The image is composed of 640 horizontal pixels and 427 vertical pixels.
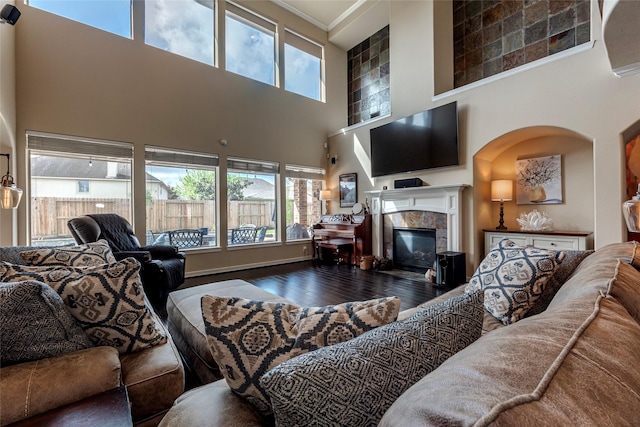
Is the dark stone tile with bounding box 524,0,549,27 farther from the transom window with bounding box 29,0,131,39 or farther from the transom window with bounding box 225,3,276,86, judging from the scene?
the transom window with bounding box 29,0,131,39

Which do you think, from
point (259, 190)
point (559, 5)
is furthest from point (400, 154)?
point (559, 5)

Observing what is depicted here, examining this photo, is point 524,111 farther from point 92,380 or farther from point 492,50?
point 92,380

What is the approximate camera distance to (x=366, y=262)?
17.3ft

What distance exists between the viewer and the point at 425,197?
4.75 m

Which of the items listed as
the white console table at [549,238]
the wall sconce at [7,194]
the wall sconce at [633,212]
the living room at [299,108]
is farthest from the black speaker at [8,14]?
the white console table at [549,238]

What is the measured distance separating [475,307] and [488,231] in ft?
13.3

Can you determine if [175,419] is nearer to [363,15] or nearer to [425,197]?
[425,197]

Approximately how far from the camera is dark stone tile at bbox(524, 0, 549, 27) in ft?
14.2

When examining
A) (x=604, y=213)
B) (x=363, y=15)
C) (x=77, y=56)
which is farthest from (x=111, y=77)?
(x=604, y=213)

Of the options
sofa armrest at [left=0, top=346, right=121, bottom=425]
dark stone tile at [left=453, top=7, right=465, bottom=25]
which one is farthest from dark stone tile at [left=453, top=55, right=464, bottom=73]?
sofa armrest at [left=0, top=346, right=121, bottom=425]

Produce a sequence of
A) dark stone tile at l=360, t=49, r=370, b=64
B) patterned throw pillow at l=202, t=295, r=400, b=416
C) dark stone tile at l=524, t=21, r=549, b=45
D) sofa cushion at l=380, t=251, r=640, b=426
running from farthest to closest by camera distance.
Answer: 1. dark stone tile at l=360, t=49, r=370, b=64
2. dark stone tile at l=524, t=21, r=549, b=45
3. patterned throw pillow at l=202, t=295, r=400, b=416
4. sofa cushion at l=380, t=251, r=640, b=426

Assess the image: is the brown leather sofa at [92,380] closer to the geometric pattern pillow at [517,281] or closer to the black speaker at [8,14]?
the geometric pattern pillow at [517,281]

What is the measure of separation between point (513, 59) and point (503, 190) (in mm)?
2299

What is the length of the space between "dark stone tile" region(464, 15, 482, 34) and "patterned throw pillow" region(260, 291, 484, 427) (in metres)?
6.27
